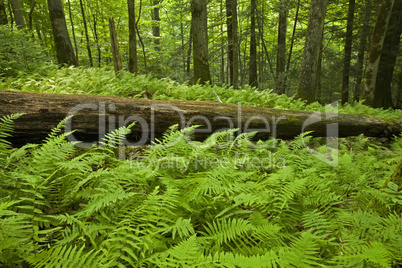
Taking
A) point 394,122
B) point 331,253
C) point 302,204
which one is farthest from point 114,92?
point 394,122

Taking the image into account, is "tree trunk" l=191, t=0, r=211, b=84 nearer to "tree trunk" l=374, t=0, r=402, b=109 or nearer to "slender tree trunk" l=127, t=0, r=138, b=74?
"slender tree trunk" l=127, t=0, r=138, b=74

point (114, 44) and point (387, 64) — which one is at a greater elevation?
point (114, 44)

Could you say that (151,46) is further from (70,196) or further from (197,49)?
(70,196)

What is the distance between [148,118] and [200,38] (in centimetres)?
577

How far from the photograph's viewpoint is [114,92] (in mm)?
5547

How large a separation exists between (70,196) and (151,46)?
13.6 meters

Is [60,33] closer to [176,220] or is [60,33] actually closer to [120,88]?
[120,88]

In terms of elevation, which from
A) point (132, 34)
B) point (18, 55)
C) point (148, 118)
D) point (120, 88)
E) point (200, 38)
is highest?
point (132, 34)

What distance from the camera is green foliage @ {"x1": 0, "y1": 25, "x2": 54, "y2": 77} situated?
6.65 m

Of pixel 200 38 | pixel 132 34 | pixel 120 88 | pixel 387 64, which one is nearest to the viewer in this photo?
pixel 120 88

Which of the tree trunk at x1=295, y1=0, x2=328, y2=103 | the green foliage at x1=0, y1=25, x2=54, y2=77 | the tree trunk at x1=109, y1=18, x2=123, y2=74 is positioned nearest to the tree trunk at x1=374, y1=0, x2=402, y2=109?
the tree trunk at x1=295, y1=0, x2=328, y2=103

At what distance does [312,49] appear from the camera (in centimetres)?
815

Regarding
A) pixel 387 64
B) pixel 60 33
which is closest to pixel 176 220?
pixel 60 33

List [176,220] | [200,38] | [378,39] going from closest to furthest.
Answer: [176,220] < [200,38] < [378,39]
